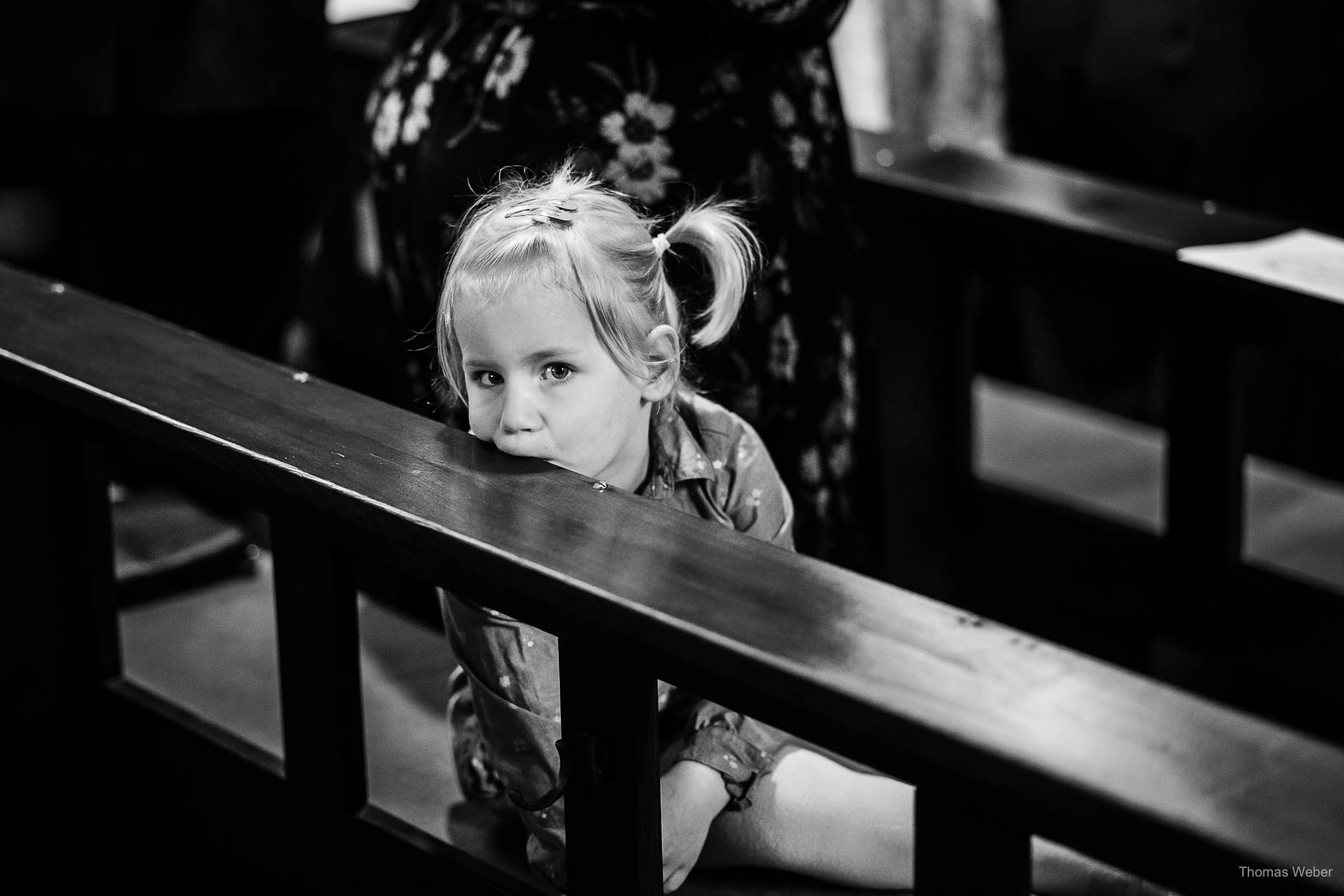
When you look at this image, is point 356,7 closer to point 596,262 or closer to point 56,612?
point 56,612

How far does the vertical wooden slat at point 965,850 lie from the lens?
782mm

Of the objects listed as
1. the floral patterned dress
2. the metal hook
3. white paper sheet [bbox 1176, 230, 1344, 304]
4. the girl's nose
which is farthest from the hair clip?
white paper sheet [bbox 1176, 230, 1344, 304]

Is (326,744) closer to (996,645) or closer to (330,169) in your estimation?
(996,645)

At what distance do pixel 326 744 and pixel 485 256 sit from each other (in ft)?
1.12

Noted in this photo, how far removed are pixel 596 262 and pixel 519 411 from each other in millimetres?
110

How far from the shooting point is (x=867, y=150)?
198 centimetres

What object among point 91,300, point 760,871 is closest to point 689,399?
point 760,871

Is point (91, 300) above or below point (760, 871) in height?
above

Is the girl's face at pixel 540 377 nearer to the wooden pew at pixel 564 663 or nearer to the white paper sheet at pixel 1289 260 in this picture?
the wooden pew at pixel 564 663

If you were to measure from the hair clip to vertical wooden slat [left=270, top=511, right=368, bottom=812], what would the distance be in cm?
24

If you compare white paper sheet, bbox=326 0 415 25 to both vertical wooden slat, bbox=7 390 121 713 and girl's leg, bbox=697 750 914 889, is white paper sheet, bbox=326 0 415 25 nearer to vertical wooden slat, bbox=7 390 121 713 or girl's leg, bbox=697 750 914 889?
vertical wooden slat, bbox=7 390 121 713

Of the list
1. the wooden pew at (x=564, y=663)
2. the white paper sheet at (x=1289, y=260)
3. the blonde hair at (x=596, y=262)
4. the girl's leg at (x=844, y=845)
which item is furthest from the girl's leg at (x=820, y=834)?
the white paper sheet at (x=1289, y=260)

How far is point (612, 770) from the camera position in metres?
0.96

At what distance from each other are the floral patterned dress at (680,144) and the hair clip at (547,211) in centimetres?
22
